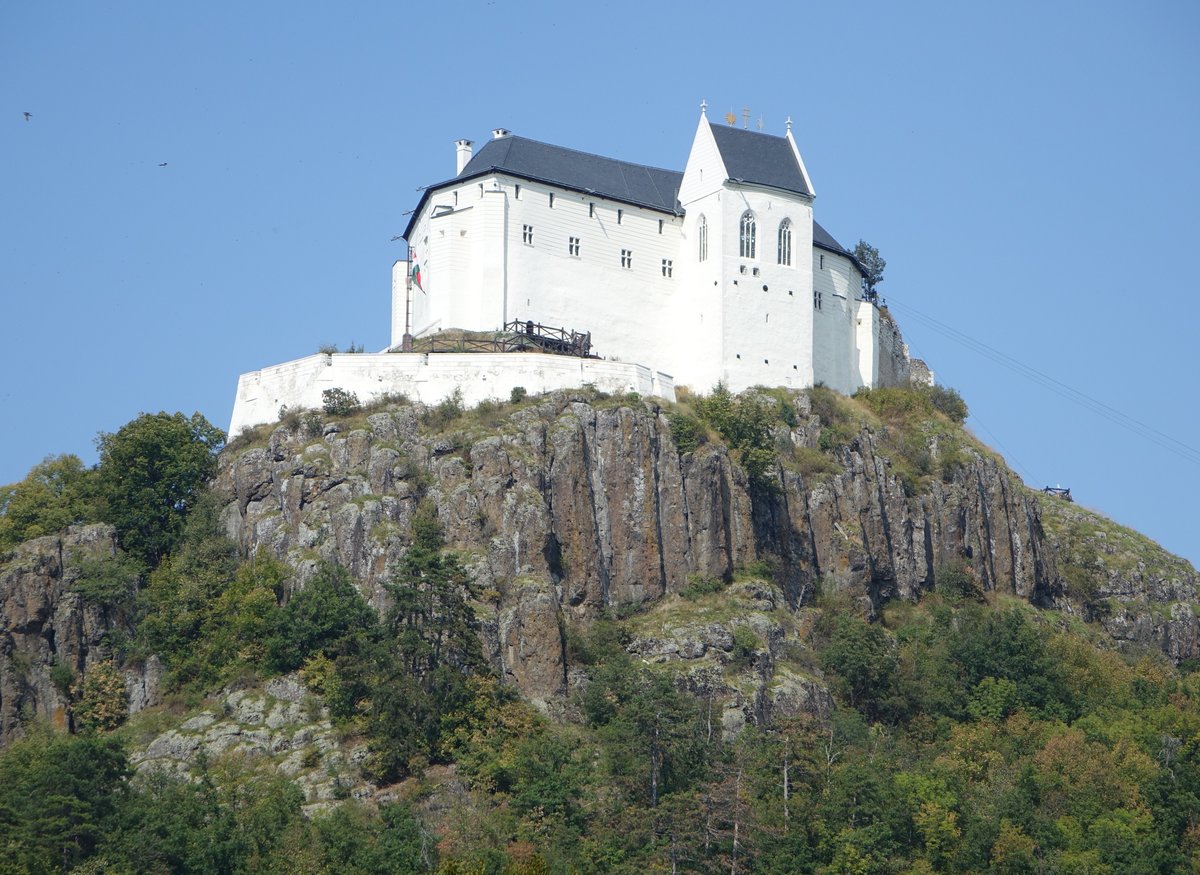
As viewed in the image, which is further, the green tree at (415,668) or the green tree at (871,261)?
the green tree at (871,261)

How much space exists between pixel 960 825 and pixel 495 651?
19.2 m

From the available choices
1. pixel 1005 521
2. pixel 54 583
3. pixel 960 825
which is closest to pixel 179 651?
pixel 54 583

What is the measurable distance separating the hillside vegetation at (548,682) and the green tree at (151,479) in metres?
0.19

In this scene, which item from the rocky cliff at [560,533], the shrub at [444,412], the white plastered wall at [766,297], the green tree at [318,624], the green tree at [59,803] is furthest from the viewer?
the white plastered wall at [766,297]

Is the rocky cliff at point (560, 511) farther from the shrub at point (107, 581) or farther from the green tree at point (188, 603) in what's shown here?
the shrub at point (107, 581)

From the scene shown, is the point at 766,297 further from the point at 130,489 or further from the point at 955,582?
the point at 130,489

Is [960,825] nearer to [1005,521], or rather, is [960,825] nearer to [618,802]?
[618,802]

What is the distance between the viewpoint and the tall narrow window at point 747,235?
4478 inches

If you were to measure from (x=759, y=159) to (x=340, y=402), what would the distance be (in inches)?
1017

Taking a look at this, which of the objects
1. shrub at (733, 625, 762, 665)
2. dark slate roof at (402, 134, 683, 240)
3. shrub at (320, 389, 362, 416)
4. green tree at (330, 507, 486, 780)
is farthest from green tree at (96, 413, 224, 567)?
shrub at (733, 625, 762, 665)

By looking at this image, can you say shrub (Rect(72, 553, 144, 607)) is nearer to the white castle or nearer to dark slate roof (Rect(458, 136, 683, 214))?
the white castle

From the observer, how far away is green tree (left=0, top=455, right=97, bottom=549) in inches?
3967

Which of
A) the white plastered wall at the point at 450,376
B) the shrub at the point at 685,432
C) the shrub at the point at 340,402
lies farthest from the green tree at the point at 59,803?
the shrub at the point at 685,432

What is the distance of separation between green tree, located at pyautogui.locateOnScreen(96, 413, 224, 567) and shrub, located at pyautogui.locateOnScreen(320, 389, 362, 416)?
18.4ft
